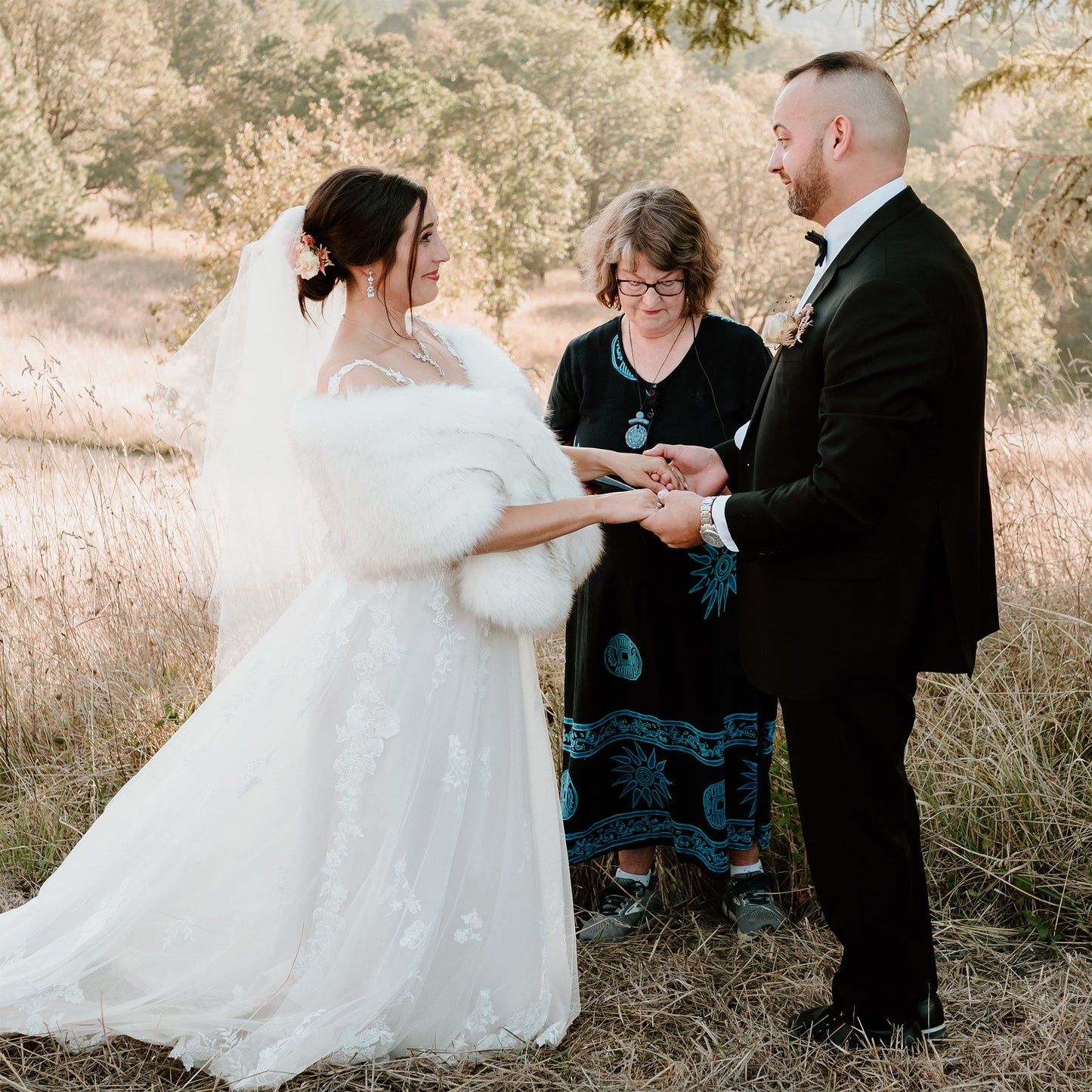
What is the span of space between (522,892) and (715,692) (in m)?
0.85

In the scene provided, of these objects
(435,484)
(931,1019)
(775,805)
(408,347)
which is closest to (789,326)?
(435,484)

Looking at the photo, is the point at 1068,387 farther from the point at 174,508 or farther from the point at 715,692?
the point at 174,508

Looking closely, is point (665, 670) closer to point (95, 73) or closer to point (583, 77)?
point (95, 73)

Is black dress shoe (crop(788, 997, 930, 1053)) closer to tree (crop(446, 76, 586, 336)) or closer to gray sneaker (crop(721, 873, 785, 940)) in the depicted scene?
gray sneaker (crop(721, 873, 785, 940))

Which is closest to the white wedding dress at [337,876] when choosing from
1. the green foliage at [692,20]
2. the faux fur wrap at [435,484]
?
the faux fur wrap at [435,484]

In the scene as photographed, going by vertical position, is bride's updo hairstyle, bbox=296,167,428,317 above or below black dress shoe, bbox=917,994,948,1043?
above

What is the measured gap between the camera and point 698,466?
302 cm

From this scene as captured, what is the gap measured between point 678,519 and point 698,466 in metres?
0.45

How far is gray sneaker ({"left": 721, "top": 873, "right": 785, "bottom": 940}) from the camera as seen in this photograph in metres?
3.20

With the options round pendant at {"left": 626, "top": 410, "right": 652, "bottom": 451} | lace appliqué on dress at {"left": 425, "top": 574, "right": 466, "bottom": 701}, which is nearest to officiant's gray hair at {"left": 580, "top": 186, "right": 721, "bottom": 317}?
round pendant at {"left": 626, "top": 410, "right": 652, "bottom": 451}

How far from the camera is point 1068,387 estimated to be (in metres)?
4.84

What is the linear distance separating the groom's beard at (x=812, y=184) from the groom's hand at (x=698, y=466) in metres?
0.81

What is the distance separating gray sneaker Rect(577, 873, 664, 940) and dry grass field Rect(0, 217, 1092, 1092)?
7 cm

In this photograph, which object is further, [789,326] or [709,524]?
[709,524]
